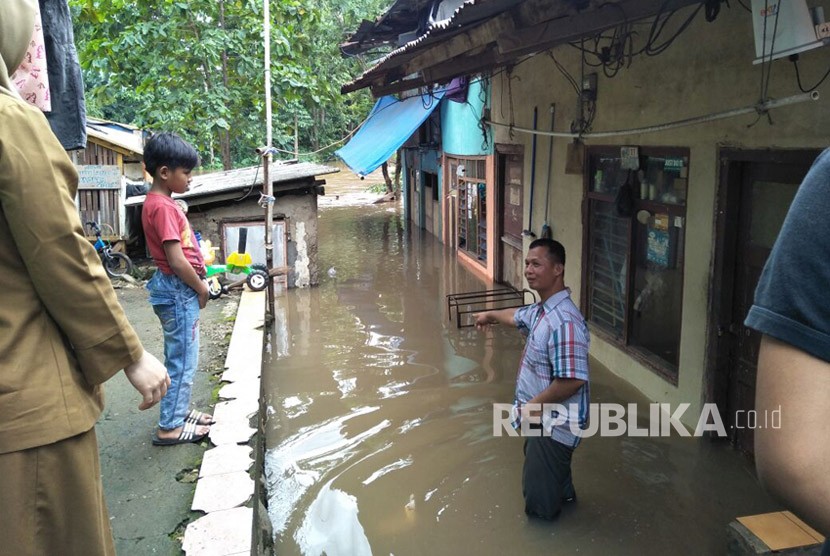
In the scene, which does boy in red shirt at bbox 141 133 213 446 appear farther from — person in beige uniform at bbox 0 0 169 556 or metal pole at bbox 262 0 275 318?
metal pole at bbox 262 0 275 318

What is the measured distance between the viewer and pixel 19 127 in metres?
1.49

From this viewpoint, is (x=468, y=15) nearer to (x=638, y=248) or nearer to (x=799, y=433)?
(x=638, y=248)

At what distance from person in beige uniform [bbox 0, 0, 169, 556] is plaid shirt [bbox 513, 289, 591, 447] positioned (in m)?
2.23

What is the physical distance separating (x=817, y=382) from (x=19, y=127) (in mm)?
1718

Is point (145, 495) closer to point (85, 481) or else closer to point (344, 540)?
point (344, 540)

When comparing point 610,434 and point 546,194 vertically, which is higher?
point 546,194

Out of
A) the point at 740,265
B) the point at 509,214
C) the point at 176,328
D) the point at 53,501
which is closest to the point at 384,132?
the point at 509,214

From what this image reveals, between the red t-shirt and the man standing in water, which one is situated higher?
the red t-shirt

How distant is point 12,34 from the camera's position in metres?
1.63

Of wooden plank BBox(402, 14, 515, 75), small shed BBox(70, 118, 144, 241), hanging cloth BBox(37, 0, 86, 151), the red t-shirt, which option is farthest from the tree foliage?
hanging cloth BBox(37, 0, 86, 151)

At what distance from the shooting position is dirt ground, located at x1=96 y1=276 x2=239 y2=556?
9.95 feet

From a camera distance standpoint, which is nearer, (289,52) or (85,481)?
(85,481)

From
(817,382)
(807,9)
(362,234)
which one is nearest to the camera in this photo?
A: (817,382)

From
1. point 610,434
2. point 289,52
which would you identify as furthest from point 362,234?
point 610,434
